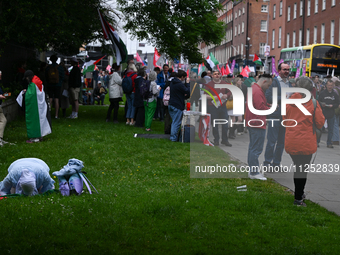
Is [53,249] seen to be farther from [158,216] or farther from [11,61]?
[11,61]

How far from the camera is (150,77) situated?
1510 cm

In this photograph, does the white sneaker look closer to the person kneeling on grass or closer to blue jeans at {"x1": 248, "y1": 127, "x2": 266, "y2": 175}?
blue jeans at {"x1": 248, "y1": 127, "x2": 266, "y2": 175}

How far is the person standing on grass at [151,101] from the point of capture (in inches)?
594

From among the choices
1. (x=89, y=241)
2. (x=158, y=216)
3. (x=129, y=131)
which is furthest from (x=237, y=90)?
(x=129, y=131)

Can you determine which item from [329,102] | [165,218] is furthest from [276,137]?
[329,102]

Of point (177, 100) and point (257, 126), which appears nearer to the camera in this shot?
point (257, 126)

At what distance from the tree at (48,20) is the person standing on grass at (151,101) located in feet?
10.6

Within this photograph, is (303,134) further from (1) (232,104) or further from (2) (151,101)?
(2) (151,101)

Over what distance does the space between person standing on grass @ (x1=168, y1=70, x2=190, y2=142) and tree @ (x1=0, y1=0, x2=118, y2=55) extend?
4.28m

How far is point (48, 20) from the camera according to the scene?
14.9 m

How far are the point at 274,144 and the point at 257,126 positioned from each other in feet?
2.60

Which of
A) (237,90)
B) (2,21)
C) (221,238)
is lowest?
(221,238)

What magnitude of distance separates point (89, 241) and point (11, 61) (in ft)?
46.3

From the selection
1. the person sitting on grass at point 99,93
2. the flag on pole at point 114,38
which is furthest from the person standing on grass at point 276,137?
the person sitting on grass at point 99,93
